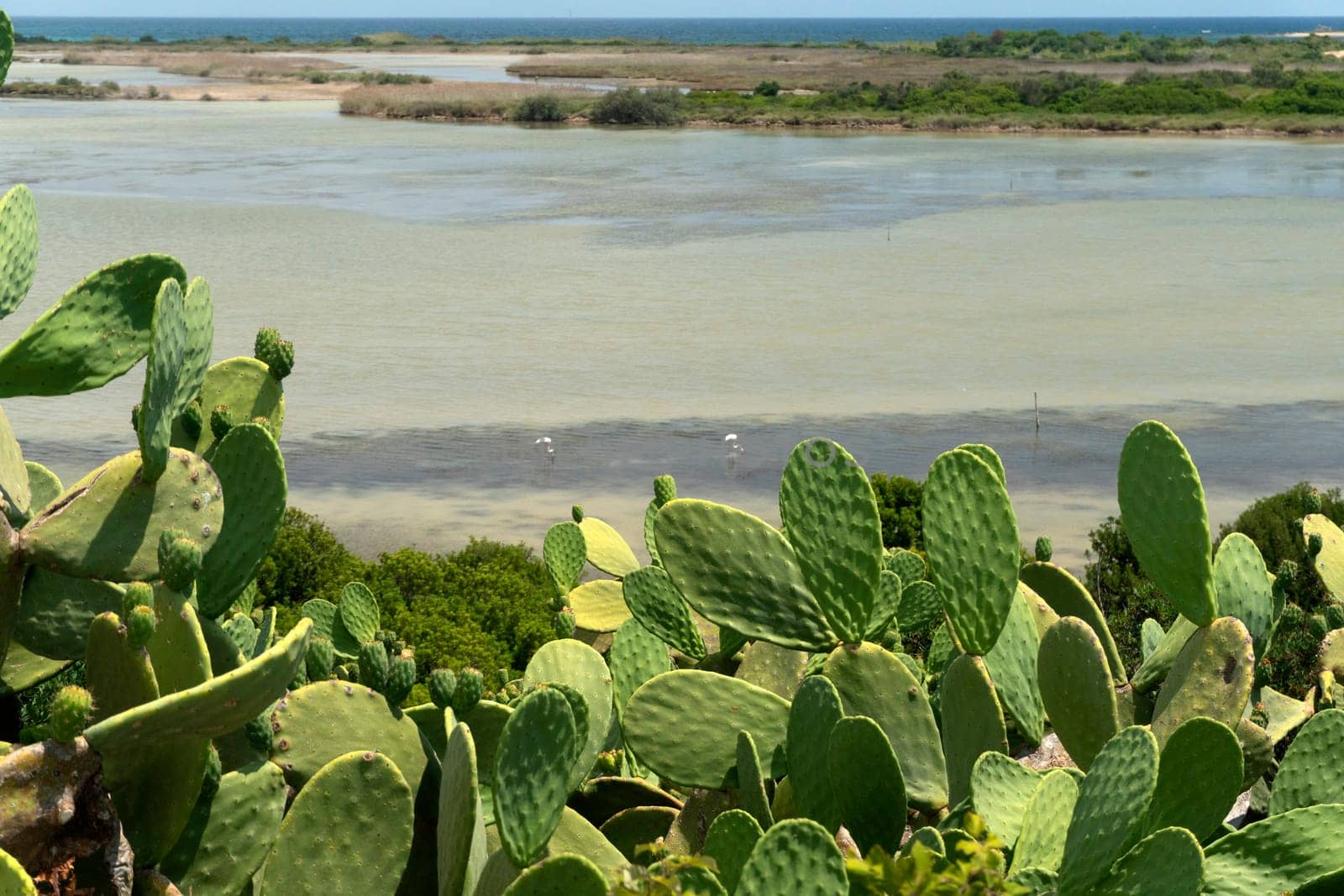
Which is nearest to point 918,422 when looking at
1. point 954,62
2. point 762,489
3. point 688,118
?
point 762,489

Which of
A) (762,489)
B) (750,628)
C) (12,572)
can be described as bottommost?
(762,489)

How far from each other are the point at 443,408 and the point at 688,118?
108 feet

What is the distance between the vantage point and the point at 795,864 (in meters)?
1.14

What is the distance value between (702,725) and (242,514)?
0.62 meters

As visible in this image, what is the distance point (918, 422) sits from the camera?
1184 cm

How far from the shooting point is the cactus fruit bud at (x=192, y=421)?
1976mm

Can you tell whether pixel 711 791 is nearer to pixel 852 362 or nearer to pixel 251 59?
pixel 852 362

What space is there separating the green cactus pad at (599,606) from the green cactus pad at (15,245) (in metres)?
2.03

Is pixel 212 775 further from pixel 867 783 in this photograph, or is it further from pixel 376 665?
pixel 867 783

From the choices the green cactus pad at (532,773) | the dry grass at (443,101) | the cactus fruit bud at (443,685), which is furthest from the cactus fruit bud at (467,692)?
the dry grass at (443,101)

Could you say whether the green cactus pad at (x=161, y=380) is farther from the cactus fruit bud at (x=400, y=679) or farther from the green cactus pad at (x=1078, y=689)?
the green cactus pad at (x=1078, y=689)

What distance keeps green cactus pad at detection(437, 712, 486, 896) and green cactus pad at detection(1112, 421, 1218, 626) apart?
85cm

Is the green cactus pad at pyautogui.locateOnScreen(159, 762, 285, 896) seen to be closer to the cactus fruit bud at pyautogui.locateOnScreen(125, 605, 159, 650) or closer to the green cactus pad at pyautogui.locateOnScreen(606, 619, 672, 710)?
the cactus fruit bud at pyautogui.locateOnScreen(125, 605, 159, 650)

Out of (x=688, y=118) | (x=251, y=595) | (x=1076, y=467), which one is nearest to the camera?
(x=251, y=595)
